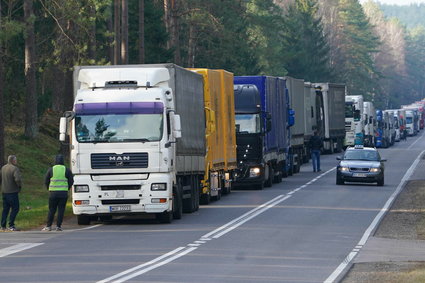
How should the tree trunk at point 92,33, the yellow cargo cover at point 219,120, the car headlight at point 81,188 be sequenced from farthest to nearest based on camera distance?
the tree trunk at point 92,33 → the yellow cargo cover at point 219,120 → the car headlight at point 81,188

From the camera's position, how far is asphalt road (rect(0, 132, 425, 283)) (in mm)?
17578

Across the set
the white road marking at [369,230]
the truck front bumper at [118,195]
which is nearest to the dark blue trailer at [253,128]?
the white road marking at [369,230]

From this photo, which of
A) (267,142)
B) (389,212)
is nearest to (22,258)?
(389,212)

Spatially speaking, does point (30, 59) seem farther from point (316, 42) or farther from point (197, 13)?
point (316, 42)

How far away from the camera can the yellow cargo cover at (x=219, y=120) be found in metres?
34.1

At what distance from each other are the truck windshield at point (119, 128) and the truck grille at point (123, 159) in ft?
1.09

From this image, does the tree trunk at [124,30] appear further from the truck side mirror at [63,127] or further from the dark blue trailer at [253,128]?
the truck side mirror at [63,127]

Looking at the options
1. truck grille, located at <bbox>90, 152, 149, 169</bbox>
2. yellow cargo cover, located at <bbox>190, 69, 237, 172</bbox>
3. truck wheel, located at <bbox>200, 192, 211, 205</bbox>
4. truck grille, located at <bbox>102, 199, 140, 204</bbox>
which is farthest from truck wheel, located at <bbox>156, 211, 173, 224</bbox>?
truck wheel, located at <bbox>200, 192, 211, 205</bbox>

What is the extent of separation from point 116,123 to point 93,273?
9839 millimetres

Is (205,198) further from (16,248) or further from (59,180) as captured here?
(16,248)

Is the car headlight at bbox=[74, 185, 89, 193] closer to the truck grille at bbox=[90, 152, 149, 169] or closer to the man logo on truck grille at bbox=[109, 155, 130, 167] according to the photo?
the truck grille at bbox=[90, 152, 149, 169]

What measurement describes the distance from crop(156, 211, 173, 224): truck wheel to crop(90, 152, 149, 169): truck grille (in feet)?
5.06

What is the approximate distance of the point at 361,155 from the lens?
44969 millimetres

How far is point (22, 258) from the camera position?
19969 millimetres
